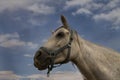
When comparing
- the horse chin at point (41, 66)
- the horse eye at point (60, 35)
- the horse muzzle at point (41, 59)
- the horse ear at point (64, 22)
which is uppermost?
the horse ear at point (64, 22)

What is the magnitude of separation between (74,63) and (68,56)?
372mm

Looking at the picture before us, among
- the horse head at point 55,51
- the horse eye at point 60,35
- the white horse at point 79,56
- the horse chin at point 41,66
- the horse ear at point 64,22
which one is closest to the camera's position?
the white horse at point 79,56

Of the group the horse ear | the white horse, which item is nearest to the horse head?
the white horse

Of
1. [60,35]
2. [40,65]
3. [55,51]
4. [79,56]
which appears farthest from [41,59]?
[79,56]

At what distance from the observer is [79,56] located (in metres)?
9.83

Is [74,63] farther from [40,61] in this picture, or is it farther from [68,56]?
[40,61]

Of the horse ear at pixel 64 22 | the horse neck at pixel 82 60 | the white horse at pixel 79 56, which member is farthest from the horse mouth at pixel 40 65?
the horse ear at pixel 64 22

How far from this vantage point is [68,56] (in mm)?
9875

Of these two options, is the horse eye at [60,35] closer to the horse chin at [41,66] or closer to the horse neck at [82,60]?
the horse neck at [82,60]

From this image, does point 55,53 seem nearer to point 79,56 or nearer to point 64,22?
point 79,56

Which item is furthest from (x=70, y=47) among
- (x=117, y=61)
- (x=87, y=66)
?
(x=117, y=61)

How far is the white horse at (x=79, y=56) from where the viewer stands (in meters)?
9.55

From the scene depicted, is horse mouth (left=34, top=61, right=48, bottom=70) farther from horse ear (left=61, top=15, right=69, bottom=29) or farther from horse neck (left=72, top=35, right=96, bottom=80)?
horse ear (left=61, top=15, right=69, bottom=29)

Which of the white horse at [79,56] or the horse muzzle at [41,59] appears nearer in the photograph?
the white horse at [79,56]
